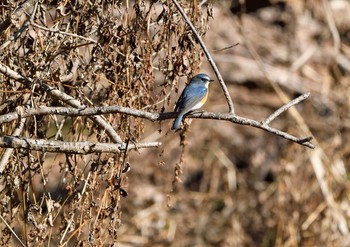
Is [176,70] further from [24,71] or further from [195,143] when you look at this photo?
[195,143]

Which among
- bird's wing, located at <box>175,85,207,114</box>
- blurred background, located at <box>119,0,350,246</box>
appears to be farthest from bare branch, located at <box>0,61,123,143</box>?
blurred background, located at <box>119,0,350,246</box>

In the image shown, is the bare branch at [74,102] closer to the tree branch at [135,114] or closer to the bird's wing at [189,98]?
the tree branch at [135,114]

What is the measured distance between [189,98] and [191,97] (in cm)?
6

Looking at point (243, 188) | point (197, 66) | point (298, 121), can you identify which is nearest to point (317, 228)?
Answer: point (298, 121)

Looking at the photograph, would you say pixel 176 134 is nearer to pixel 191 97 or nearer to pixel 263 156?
pixel 263 156

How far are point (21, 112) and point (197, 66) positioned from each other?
2.73 feet

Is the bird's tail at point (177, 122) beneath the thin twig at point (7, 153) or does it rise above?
beneath

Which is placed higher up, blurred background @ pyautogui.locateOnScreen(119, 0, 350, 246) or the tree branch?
the tree branch

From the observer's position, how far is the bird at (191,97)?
365 centimetres

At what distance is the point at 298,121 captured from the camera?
8344 mm

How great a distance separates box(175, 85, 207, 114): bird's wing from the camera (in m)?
3.80

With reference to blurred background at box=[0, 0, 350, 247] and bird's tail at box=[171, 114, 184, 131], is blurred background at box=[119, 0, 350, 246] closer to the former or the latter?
blurred background at box=[0, 0, 350, 247]

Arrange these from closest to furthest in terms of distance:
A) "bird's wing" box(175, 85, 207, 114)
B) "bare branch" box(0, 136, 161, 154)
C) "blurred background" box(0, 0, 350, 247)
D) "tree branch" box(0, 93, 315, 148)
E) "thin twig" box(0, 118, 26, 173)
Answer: "tree branch" box(0, 93, 315, 148), "bare branch" box(0, 136, 161, 154), "blurred background" box(0, 0, 350, 247), "thin twig" box(0, 118, 26, 173), "bird's wing" box(175, 85, 207, 114)

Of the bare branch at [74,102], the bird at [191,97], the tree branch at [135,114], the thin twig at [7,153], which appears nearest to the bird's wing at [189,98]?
the bird at [191,97]
